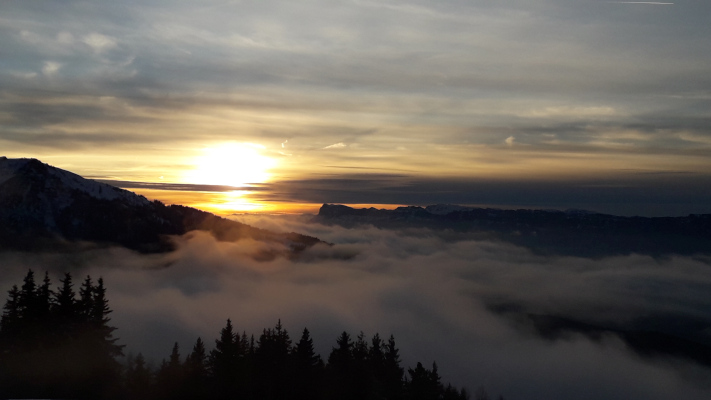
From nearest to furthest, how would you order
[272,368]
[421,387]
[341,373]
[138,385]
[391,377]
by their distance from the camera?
[138,385] → [421,387] → [272,368] → [391,377] → [341,373]

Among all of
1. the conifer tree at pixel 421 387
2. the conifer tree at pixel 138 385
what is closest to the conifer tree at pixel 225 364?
the conifer tree at pixel 138 385

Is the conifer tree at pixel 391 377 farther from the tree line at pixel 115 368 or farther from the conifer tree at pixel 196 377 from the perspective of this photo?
the conifer tree at pixel 196 377

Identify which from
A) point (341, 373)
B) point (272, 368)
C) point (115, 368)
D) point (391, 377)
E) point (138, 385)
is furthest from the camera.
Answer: point (341, 373)

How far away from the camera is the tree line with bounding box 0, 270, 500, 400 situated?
44.6m

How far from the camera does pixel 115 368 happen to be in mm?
50000

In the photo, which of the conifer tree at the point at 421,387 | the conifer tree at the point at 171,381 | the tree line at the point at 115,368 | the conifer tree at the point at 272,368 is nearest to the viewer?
the tree line at the point at 115,368

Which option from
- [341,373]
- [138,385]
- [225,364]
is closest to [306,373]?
[341,373]

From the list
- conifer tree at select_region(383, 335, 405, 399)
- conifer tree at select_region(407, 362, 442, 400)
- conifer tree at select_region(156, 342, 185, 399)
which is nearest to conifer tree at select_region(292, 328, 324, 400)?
conifer tree at select_region(383, 335, 405, 399)

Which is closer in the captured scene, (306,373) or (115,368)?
(115,368)

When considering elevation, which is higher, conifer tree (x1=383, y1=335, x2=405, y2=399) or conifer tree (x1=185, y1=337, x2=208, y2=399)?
conifer tree (x1=185, y1=337, x2=208, y2=399)

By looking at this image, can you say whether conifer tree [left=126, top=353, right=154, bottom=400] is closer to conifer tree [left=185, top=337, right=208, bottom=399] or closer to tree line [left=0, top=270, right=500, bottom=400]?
tree line [left=0, top=270, right=500, bottom=400]

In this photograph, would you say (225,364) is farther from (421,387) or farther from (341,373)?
(421,387)

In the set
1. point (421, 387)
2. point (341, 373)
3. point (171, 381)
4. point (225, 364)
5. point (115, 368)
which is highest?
point (225, 364)

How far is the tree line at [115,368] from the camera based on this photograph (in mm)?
44562
